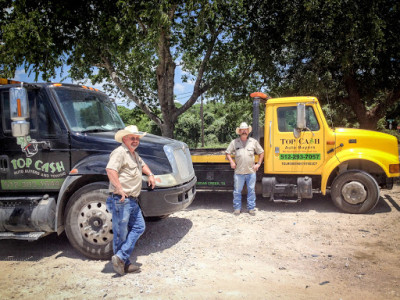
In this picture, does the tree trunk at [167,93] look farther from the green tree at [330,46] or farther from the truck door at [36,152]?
the truck door at [36,152]

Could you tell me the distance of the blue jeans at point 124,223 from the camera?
4.04 meters

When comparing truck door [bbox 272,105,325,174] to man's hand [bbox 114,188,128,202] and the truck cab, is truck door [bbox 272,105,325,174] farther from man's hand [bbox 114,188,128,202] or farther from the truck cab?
man's hand [bbox 114,188,128,202]

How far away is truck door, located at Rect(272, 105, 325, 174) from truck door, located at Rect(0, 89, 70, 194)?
4.36m

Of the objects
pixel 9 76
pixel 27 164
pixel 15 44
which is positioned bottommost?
pixel 27 164

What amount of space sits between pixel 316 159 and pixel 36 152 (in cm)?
534

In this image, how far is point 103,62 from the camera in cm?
1461

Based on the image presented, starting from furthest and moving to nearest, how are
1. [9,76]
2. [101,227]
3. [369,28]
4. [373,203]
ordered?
[9,76] < [369,28] < [373,203] < [101,227]

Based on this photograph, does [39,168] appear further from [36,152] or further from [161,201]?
[161,201]

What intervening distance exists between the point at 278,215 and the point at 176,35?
32.1ft

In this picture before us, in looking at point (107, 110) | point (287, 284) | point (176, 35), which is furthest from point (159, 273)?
point (176, 35)

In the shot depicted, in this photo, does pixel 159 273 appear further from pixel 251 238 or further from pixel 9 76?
pixel 9 76

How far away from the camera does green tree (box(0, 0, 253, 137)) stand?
1009cm

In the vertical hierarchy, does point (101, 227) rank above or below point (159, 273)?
above

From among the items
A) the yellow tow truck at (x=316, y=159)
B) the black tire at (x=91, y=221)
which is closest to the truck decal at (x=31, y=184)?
the black tire at (x=91, y=221)
